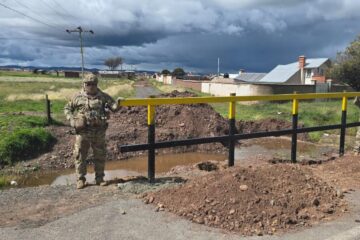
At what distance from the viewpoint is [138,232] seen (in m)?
4.82


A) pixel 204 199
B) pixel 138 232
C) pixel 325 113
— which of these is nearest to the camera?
pixel 138 232

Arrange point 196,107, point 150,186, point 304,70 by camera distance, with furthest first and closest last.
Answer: point 304,70 < point 196,107 < point 150,186

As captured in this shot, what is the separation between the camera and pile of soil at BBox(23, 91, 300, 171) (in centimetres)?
1359

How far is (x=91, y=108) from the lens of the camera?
6535 mm

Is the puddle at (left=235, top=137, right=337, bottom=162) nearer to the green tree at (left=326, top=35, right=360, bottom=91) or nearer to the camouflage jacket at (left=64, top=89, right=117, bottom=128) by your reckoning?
the camouflage jacket at (left=64, top=89, right=117, bottom=128)

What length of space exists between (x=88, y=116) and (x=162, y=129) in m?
10.6

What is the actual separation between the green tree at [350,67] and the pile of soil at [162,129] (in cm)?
2963

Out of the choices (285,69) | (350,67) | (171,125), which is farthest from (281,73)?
(171,125)

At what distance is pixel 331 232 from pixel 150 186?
8.44 feet

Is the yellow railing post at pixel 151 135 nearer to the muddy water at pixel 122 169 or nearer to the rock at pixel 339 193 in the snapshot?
the rock at pixel 339 193

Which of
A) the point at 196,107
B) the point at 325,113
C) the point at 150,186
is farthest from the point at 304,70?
the point at 150,186

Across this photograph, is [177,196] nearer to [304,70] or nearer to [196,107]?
[196,107]

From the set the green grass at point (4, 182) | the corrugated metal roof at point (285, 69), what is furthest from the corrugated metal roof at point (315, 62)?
the green grass at point (4, 182)

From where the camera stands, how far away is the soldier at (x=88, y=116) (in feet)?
21.4
